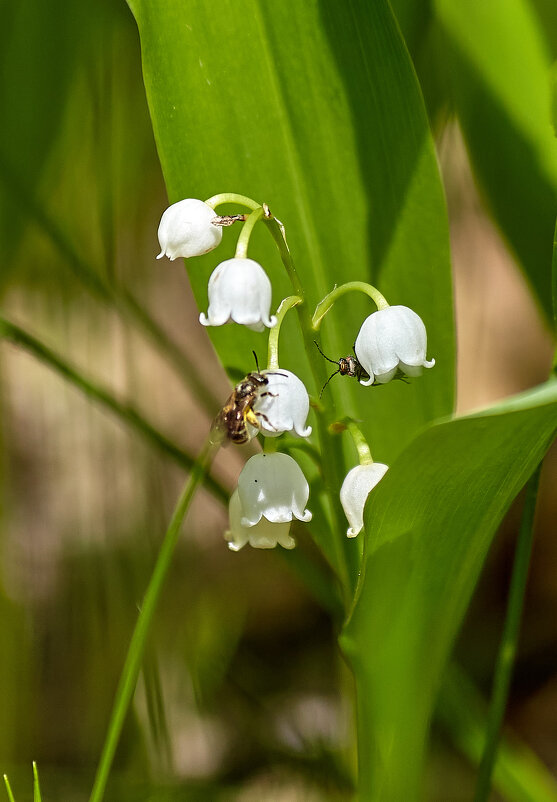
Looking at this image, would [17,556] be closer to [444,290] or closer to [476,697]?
[476,697]

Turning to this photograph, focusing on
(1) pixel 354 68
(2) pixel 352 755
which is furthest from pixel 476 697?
(1) pixel 354 68

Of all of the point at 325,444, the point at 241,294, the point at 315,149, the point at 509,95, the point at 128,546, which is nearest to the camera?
the point at 241,294

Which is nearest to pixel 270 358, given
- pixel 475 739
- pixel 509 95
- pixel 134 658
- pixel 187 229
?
pixel 187 229

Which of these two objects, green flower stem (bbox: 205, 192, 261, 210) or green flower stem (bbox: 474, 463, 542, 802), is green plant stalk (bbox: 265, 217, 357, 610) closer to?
green flower stem (bbox: 205, 192, 261, 210)

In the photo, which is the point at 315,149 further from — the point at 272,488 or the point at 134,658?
the point at 134,658

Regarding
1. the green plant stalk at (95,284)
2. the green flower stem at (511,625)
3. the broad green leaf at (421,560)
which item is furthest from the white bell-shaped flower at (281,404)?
the green plant stalk at (95,284)

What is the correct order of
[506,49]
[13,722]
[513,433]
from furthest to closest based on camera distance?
1. [13,722]
2. [506,49]
3. [513,433]

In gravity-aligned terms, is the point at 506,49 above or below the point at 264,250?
above
